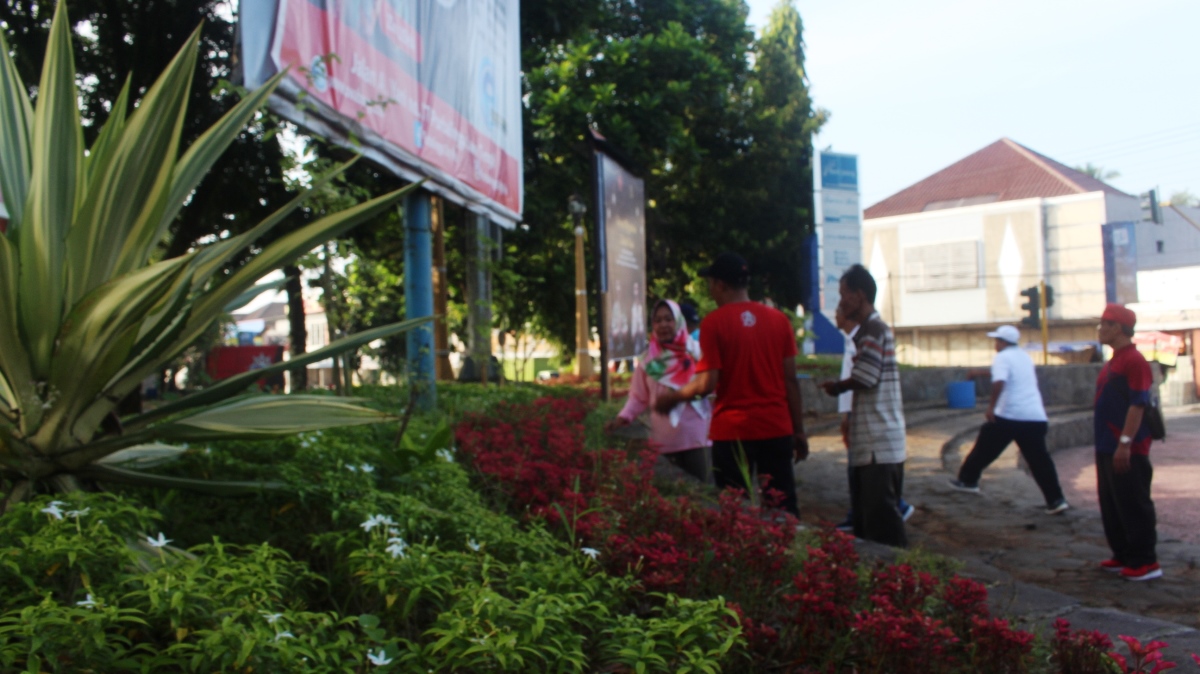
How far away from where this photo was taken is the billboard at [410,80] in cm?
540

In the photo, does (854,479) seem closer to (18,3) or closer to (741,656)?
(741,656)

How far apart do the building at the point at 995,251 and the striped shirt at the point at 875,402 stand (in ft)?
114

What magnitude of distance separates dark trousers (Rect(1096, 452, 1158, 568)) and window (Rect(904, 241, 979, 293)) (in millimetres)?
38830

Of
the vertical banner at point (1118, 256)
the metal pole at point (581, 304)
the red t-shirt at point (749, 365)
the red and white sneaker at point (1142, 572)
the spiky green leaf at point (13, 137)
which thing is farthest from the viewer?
the vertical banner at point (1118, 256)

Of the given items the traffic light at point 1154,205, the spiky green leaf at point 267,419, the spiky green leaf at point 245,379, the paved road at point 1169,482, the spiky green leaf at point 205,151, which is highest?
the traffic light at point 1154,205

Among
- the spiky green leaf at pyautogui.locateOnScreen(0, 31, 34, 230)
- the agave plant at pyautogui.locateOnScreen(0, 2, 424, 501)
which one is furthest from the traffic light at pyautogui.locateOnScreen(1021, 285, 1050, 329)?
the spiky green leaf at pyautogui.locateOnScreen(0, 31, 34, 230)

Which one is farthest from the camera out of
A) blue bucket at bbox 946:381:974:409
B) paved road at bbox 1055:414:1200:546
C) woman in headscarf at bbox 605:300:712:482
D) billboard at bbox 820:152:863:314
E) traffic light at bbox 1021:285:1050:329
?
traffic light at bbox 1021:285:1050:329

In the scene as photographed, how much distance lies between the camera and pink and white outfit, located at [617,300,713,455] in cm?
592

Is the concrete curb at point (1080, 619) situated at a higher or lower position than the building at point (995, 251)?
lower

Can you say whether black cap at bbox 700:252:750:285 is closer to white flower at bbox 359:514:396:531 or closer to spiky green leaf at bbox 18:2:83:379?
white flower at bbox 359:514:396:531

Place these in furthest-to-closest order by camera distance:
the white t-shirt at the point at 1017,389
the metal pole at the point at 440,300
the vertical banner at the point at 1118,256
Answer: the vertical banner at the point at 1118,256 < the metal pole at the point at 440,300 < the white t-shirt at the point at 1017,389

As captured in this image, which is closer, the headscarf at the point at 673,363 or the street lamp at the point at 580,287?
the headscarf at the point at 673,363

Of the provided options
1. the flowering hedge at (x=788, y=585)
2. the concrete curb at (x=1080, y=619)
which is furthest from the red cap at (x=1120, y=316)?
the flowering hedge at (x=788, y=585)

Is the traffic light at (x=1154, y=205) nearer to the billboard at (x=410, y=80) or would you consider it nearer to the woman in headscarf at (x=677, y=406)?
the billboard at (x=410, y=80)
